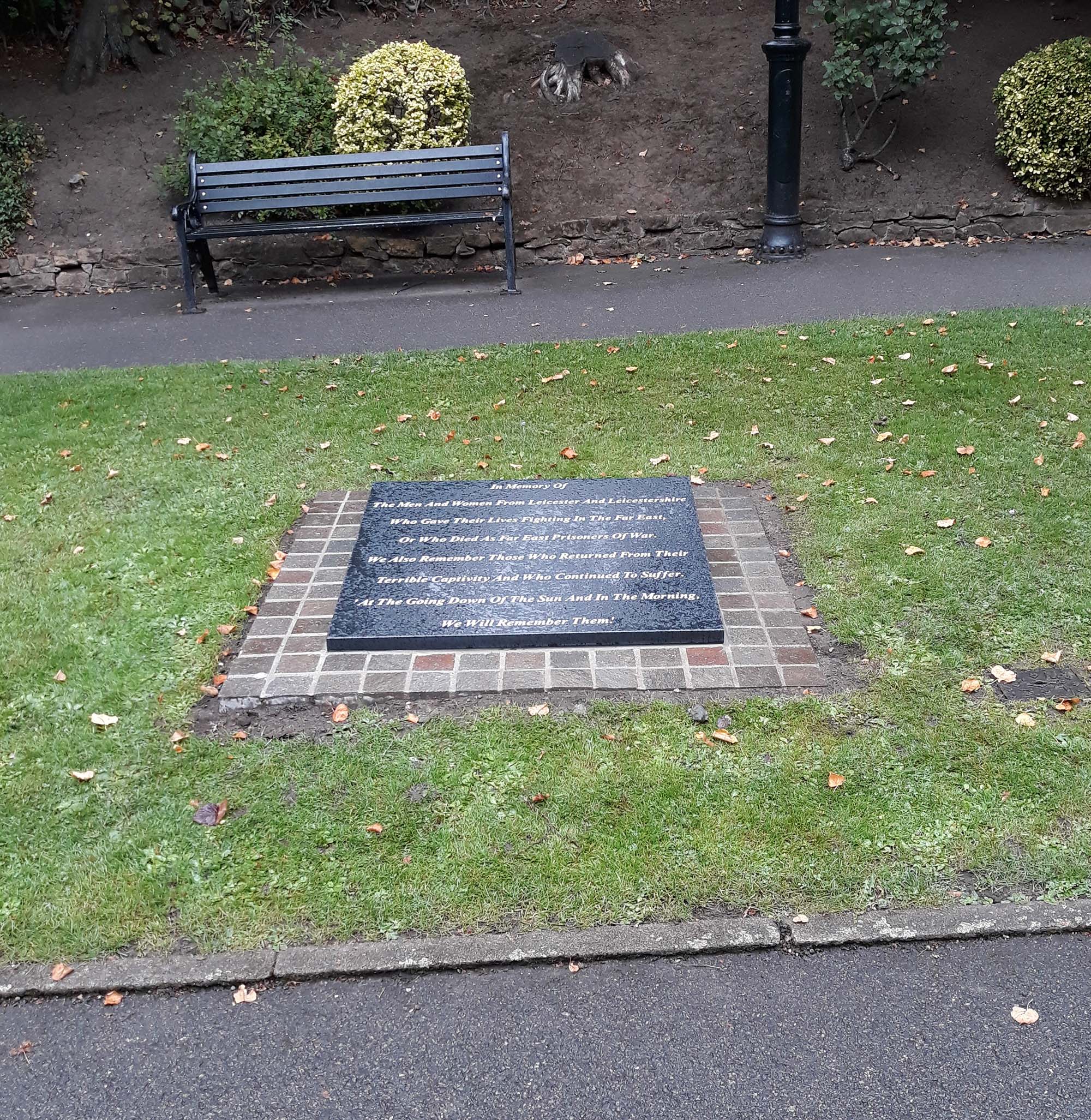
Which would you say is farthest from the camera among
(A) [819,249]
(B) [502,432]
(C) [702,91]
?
(C) [702,91]

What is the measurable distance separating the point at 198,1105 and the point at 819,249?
8.78 m

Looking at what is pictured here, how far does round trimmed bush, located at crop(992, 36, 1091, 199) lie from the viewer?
9.15m

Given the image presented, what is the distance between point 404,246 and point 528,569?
605 centimetres

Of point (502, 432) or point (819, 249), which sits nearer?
point (502, 432)

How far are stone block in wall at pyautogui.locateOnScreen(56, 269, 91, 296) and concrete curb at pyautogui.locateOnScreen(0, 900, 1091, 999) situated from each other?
830cm

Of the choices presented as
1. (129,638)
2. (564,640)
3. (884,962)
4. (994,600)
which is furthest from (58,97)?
(884,962)

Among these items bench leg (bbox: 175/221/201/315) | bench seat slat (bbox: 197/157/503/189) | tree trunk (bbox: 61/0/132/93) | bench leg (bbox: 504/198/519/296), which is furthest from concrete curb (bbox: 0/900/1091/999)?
tree trunk (bbox: 61/0/132/93)

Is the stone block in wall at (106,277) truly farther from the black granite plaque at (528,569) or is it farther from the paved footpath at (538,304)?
the black granite plaque at (528,569)

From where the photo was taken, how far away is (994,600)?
13.4 ft

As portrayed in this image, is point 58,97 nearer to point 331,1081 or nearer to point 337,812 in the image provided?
point 337,812

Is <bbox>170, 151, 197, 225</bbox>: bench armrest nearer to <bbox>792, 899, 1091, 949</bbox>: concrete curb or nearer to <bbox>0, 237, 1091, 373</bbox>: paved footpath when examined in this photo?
<bbox>0, 237, 1091, 373</bbox>: paved footpath

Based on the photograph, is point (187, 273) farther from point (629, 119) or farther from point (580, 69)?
point (580, 69)

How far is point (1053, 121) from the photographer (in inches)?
362

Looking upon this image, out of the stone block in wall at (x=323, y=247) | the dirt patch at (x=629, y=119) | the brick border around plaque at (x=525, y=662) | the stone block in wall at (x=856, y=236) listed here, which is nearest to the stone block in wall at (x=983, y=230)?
the dirt patch at (x=629, y=119)
